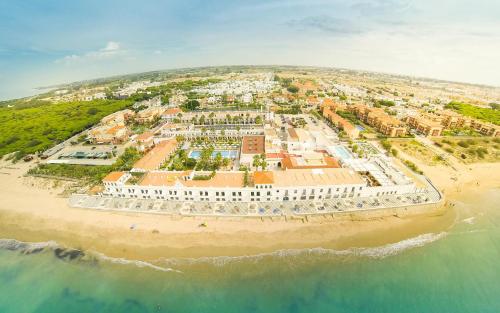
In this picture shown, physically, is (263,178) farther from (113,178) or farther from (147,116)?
(147,116)

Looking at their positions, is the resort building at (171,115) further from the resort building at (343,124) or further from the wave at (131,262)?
the wave at (131,262)

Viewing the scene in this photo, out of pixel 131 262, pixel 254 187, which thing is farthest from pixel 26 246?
pixel 254 187

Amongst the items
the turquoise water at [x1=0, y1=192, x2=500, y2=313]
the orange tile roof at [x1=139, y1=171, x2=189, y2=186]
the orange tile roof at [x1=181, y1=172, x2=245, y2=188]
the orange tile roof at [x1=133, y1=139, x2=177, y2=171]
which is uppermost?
the orange tile roof at [x1=133, y1=139, x2=177, y2=171]

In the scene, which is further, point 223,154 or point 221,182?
point 223,154

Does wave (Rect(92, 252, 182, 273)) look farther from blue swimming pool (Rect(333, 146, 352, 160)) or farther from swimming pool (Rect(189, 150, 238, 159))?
blue swimming pool (Rect(333, 146, 352, 160))

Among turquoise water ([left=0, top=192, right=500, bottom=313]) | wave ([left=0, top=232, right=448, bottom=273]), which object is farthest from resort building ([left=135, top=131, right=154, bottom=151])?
turquoise water ([left=0, top=192, right=500, bottom=313])

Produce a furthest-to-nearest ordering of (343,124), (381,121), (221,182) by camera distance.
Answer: (381,121), (343,124), (221,182)

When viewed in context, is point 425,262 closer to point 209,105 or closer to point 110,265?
point 110,265
